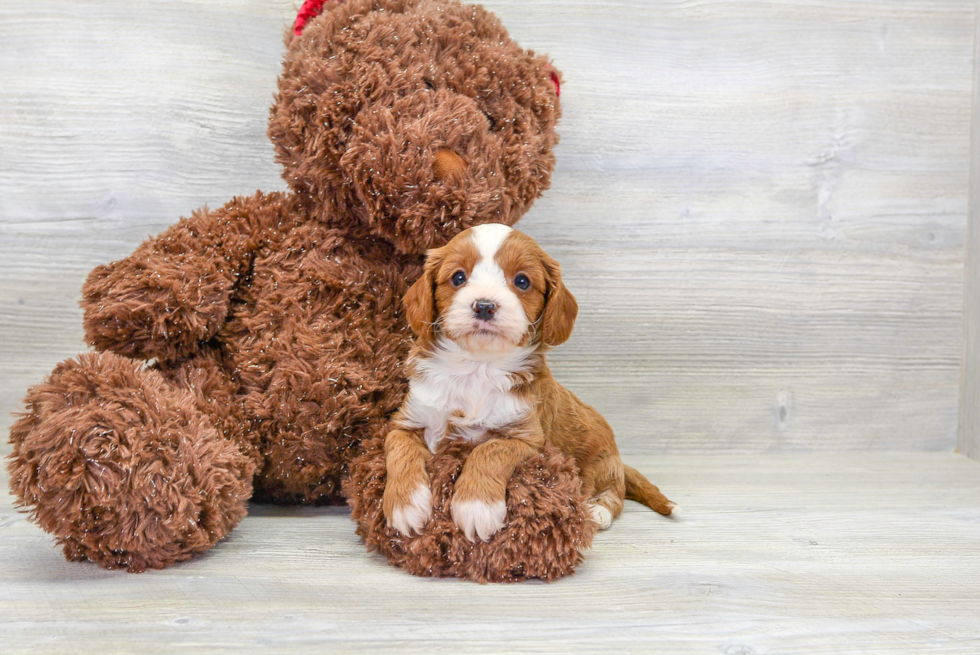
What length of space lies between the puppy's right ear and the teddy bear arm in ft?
1.22

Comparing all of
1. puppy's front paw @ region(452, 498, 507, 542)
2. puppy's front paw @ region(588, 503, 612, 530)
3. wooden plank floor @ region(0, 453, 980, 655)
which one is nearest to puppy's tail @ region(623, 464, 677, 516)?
wooden plank floor @ region(0, 453, 980, 655)

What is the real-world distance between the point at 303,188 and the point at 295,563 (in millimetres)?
621

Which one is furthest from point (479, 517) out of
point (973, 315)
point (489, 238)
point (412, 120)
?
point (973, 315)

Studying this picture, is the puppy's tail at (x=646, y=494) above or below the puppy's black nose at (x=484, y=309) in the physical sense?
below

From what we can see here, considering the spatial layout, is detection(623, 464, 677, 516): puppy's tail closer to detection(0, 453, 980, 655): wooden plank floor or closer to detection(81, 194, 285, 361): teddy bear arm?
detection(0, 453, 980, 655): wooden plank floor

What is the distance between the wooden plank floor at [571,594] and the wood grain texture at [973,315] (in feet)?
1.96

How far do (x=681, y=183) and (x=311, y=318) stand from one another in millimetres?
956

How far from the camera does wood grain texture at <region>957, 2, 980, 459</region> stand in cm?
199

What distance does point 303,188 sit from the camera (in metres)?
1.46

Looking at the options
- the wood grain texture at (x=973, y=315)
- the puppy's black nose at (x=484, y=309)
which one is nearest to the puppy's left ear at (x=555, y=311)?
the puppy's black nose at (x=484, y=309)

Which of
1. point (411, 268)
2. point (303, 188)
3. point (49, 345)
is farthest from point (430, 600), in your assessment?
point (49, 345)

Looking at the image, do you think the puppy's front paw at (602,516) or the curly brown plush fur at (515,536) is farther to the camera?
the puppy's front paw at (602,516)

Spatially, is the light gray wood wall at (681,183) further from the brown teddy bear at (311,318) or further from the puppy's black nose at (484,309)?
the puppy's black nose at (484,309)

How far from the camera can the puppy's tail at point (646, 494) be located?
151 cm
